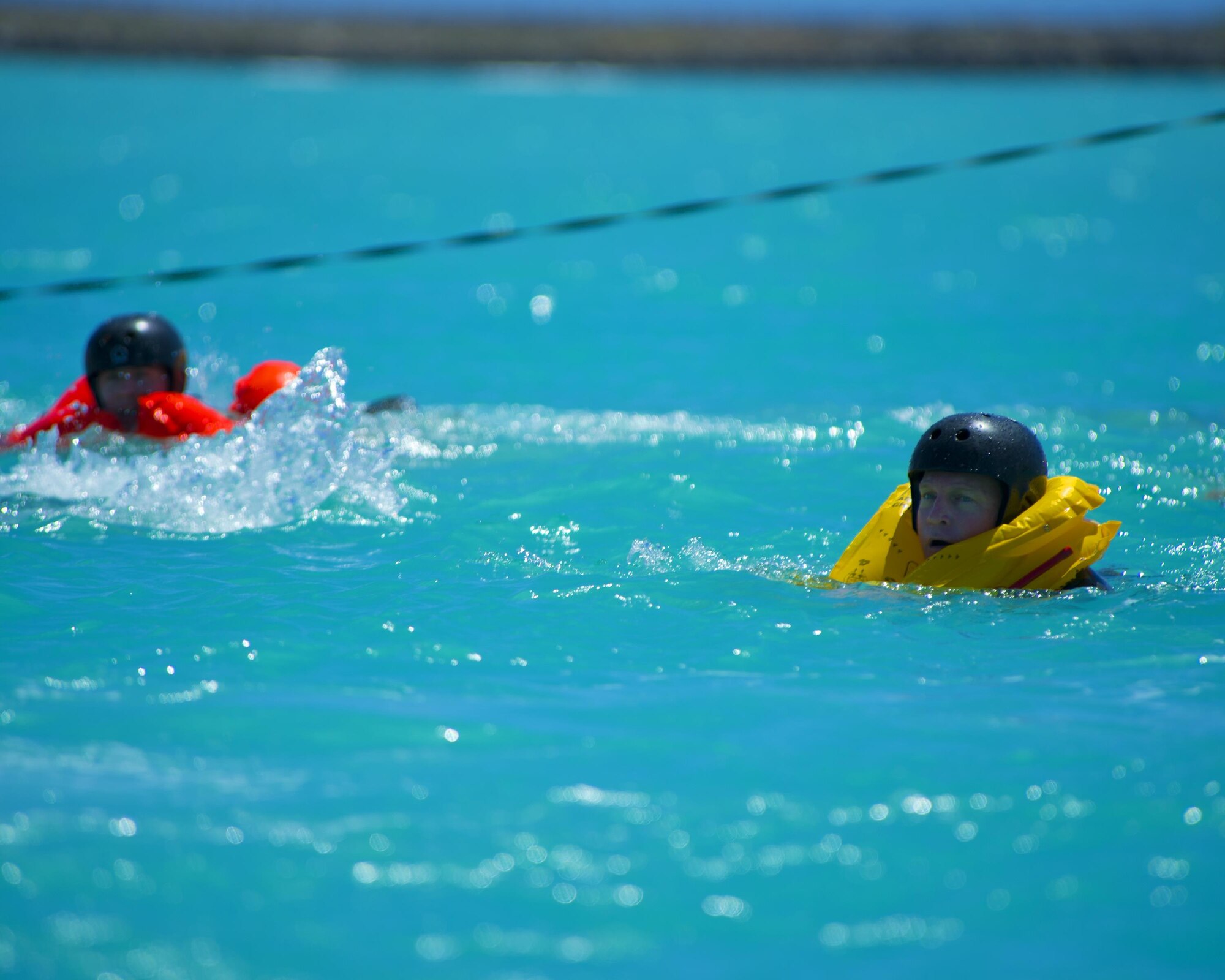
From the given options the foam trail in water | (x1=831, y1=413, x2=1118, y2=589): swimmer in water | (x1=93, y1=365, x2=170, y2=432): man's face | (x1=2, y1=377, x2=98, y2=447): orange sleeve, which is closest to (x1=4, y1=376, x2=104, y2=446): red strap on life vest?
(x1=2, y1=377, x2=98, y2=447): orange sleeve

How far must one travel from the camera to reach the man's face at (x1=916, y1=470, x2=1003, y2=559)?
5430 mm

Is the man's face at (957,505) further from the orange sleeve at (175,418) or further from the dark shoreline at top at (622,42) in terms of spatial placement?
the dark shoreline at top at (622,42)

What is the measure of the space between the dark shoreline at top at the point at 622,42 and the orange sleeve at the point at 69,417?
38.3 metres

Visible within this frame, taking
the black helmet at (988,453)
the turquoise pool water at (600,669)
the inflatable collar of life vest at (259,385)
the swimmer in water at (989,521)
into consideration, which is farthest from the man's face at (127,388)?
the black helmet at (988,453)

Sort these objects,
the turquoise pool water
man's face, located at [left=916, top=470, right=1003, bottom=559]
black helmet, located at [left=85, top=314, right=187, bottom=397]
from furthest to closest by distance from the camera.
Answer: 1. black helmet, located at [left=85, top=314, right=187, bottom=397]
2. man's face, located at [left=916, top=470, right=1003, bottom=559]
3. the turquoise pool water

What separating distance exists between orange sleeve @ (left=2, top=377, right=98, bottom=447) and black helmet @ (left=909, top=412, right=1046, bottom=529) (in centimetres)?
472

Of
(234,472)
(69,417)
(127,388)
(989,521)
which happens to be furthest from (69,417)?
(989,521)

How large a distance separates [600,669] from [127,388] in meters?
4.05

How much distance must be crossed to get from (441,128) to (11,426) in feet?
83.3

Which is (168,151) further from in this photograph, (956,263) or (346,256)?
(346,256)

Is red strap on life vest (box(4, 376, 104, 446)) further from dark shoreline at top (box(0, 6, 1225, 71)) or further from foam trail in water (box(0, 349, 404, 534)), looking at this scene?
dark shoreline at top (box(0, 6, 1225, 71))

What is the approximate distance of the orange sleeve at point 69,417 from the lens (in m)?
A: 7.86

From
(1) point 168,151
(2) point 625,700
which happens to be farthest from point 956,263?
(1) point 168,151

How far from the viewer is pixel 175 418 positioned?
304 inches
